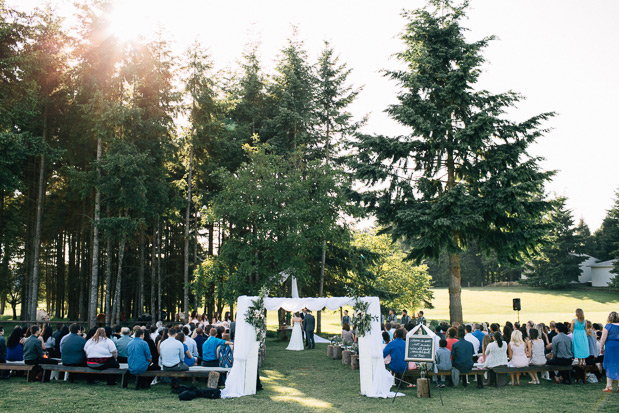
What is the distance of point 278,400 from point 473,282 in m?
80.3

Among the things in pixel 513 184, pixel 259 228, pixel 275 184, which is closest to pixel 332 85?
pixel 275 184

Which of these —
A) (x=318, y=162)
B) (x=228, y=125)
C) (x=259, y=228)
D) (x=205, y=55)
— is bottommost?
(x=259, y=228)

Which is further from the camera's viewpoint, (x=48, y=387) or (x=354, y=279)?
(x=354, y=279)

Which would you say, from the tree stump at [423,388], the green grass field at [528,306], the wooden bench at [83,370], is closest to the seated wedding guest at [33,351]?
the wooden bench at [83,370]

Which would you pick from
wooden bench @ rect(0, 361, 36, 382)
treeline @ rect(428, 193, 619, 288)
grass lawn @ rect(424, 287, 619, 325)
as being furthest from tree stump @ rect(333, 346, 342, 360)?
treeline @ rect(428, 193, 619, 288)

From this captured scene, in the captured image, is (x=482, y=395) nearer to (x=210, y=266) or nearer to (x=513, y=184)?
(x=513, y=184)

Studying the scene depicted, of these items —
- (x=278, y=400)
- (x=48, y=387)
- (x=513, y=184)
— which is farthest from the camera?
(x=513, y=184)

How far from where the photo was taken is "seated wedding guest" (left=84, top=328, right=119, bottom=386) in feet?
34.8

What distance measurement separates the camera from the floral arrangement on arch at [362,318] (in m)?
10.4

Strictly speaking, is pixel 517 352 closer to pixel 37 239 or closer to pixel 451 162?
pixel 451 162

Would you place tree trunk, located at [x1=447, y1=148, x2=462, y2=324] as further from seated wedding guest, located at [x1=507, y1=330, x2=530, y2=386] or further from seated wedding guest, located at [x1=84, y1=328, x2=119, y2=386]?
seated wedding guest, located at [x1=84, y1=328, x2=119, y2=386]

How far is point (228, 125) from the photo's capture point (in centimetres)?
2972

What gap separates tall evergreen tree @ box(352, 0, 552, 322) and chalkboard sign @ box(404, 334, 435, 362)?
10321 mm

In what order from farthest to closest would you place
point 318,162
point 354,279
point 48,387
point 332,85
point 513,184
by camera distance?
point 332,85 < point 354,279 < point 318,162 < point 513,184 < point 48,387
